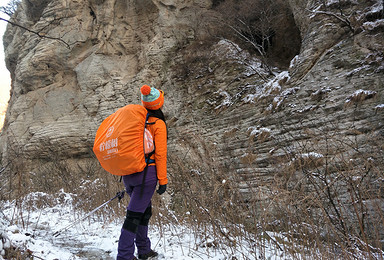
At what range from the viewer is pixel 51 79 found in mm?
12930

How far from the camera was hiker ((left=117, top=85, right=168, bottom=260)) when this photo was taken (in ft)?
7.21

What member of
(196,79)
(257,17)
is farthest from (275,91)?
(257,17)

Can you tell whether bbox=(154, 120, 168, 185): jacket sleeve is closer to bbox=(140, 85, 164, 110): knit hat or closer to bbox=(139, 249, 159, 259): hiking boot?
bbox=(140, 85, 164, 110): knit hat

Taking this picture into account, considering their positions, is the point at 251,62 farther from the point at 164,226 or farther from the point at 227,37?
the point at 164,226

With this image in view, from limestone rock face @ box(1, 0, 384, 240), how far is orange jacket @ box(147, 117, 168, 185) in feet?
2.85

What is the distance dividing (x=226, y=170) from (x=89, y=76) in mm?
10983

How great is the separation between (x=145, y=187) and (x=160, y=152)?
36 cm

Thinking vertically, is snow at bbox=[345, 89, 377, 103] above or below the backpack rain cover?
below

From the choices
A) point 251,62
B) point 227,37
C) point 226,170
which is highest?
point 227,37

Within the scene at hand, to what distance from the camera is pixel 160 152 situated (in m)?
2.33

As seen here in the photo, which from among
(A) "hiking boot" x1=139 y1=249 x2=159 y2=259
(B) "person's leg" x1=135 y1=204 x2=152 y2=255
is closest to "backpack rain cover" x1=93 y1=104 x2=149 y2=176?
(B) "person's leg" x1=135 y1=204 x2=152 y2=255

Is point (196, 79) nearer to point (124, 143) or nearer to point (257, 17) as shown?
point (257, 17)

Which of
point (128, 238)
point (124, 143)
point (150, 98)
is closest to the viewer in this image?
point (124, 143)

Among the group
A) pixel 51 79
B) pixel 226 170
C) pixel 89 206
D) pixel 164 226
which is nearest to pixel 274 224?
pixel 226 170
